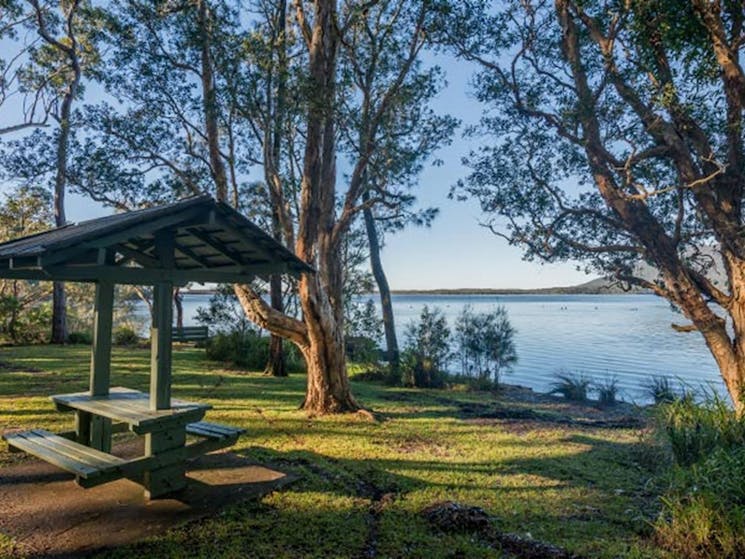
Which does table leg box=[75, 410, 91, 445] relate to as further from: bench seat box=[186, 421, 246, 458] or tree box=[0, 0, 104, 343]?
tree box=[0, 0, 104, 343]

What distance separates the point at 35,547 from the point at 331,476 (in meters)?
2.42

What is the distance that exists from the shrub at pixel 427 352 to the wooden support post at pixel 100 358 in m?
8.68

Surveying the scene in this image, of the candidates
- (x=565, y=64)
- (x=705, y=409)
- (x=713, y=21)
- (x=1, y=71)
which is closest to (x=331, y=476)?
(x=705, y=409)

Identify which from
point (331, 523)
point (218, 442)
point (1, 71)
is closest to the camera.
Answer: point (331, 523)

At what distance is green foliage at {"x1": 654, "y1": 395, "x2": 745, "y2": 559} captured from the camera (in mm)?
3186

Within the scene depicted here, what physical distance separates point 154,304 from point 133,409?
3.04 feet

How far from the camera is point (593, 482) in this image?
485cm

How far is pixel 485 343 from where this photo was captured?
1441cm

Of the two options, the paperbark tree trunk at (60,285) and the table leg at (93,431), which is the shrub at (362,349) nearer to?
the table leg at (93,431)

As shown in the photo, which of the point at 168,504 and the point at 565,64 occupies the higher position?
the point at 565,64

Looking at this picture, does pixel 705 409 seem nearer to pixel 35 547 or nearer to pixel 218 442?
pixel 218 442

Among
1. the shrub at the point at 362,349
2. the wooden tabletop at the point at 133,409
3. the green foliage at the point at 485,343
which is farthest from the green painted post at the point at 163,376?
the green foliage at the point at 485,343

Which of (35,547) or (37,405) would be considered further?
(37,405)

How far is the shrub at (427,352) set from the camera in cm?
1246
